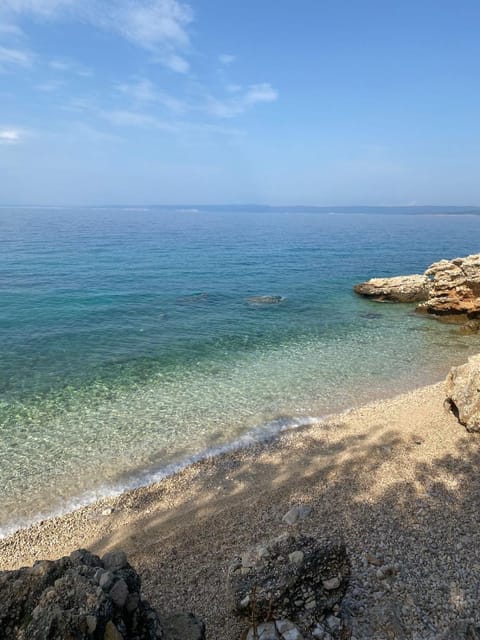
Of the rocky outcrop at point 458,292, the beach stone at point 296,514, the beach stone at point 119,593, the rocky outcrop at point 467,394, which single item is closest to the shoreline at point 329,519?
the beach stone at point 296,514

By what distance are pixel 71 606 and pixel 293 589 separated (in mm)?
2704

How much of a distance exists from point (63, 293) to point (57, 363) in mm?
13615

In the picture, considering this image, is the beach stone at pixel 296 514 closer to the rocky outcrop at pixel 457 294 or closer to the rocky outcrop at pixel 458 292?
the rocky outcrop at pixel 457 294

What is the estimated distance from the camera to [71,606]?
Answer: 3844mm

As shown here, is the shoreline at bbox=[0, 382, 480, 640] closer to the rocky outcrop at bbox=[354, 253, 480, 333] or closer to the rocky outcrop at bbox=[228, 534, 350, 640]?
the rocky outcrop at bbox=[228, 534, 350, 640]

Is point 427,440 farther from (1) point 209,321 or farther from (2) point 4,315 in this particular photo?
(2) point 4,315

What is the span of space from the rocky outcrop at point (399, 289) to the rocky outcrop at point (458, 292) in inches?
135

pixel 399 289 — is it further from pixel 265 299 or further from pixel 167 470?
pixel 167 470

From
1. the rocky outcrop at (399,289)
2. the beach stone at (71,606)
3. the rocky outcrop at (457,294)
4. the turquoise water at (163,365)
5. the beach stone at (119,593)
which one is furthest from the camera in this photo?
the rocky outcrop at (399,289)

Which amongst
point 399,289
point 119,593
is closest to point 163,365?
point 119,593

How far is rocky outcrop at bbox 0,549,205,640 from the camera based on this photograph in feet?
12.1

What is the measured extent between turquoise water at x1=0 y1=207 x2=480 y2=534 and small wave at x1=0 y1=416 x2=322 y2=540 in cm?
5

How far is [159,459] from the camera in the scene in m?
11.2

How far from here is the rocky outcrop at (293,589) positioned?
4965 millimetres
